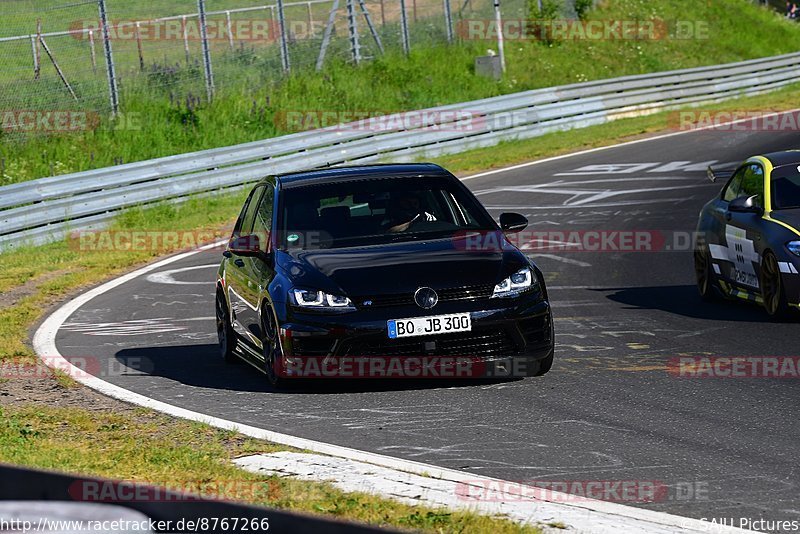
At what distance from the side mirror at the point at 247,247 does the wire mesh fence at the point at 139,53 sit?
14.8m

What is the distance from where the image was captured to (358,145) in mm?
25016

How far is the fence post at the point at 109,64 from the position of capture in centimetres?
2478

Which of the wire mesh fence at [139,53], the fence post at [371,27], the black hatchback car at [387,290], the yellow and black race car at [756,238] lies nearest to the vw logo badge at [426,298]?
the black hatchback car at [387,290]

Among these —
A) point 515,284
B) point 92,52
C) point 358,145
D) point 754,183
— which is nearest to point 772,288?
point 754,183

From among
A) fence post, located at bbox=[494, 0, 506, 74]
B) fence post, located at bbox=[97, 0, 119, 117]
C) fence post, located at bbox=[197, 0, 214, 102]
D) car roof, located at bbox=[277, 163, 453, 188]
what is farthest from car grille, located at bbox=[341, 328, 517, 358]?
fence post, located at bbox=[494, 0, 506, 74]

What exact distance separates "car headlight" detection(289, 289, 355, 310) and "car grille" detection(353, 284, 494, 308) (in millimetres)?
83

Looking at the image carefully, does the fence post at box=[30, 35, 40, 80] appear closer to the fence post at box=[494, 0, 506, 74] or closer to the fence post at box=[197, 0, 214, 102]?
the fence post at box=[197, 0, 214, 102]

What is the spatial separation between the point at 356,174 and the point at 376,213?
457 millimetres

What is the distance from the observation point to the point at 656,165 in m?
24.4

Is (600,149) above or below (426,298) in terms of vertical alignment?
below

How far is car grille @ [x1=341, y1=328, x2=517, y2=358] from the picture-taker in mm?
8742

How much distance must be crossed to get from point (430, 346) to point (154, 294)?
6.77 m

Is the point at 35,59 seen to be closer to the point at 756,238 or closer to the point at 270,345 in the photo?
the point at 756,238

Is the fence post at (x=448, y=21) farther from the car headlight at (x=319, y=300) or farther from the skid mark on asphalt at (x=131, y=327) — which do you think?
the car headlight at (x=319, y=300)
